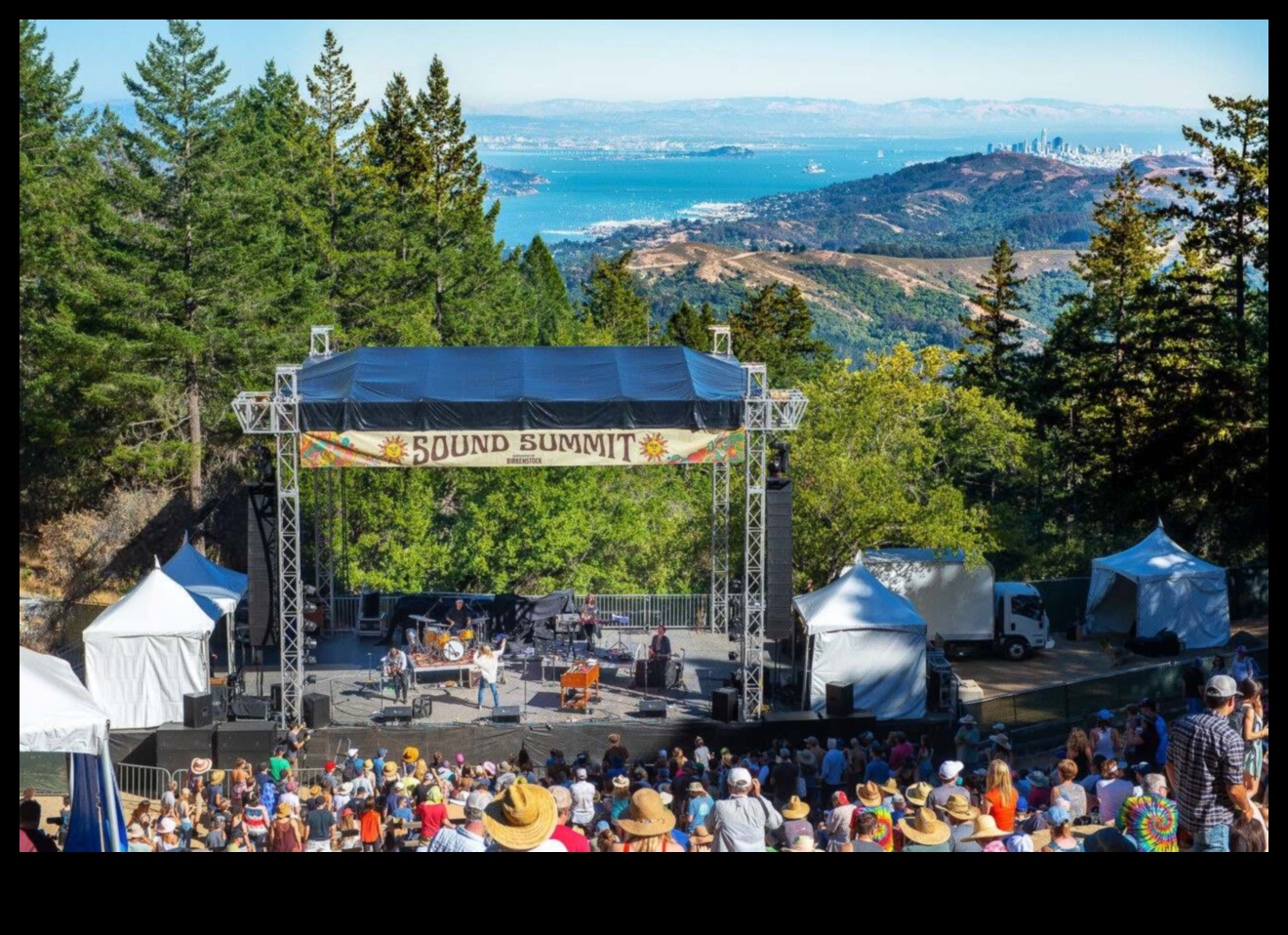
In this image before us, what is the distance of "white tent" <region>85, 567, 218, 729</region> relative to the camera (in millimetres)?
18547

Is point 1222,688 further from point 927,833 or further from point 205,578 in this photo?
point 205,578

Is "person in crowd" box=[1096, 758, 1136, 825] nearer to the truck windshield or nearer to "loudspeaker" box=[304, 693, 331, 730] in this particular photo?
"loudspeaker" box=[304, 693, 331, 730]

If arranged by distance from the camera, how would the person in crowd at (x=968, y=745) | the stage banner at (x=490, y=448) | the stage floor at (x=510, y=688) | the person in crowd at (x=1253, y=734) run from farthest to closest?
the stage floor at (x=510, y=688) → the stage banner at (x=490, y=448) → the person in crowd at (x=968, y=745) → the person in crowd at (x=1253, y=734)

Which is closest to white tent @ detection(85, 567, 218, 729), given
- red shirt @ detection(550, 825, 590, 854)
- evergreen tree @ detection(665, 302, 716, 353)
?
red shirt @ detection(550, 825, 590, 854)

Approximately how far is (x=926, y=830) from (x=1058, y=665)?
14262mm

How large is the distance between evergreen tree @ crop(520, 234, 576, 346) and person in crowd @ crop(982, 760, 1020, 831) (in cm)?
4307

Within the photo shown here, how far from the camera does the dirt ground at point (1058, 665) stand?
2266 centimetres

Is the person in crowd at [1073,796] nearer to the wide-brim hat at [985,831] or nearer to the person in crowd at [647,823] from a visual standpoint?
the wide-brim hat at [985,831]

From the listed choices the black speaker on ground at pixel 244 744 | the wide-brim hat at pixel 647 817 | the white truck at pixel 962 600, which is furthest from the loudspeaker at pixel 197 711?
the wide-brim hat at pixel 647 817

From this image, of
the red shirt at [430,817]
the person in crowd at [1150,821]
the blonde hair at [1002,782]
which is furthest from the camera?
the red shirt at [430,817]

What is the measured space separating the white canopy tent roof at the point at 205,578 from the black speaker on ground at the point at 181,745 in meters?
2.65

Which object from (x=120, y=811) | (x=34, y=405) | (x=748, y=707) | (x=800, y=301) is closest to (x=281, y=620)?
(x=748, y=707)

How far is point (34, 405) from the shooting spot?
33.1 m
